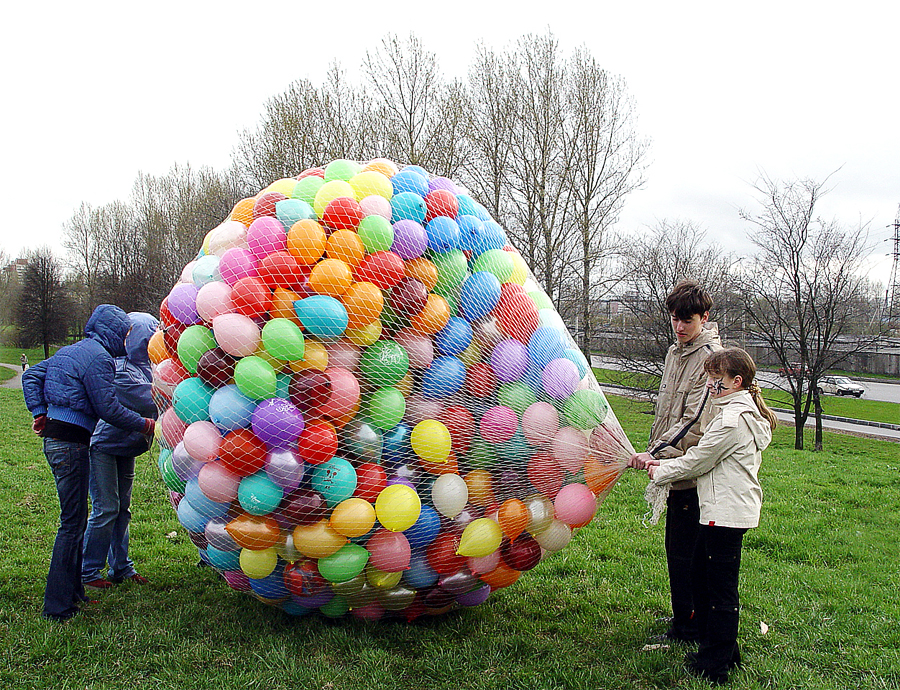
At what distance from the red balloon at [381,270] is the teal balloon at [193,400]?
995 mm

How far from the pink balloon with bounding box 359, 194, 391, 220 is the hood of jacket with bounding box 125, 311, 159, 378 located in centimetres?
185

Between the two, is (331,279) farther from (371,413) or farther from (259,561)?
(259,561)

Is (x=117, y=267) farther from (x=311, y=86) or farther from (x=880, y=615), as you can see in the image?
(x=880, y=615)

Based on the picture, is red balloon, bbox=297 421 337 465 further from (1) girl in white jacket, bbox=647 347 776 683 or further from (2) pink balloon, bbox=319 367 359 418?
(1) girl in white jacket, bbox=647 347 776 683

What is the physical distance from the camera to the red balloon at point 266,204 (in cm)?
365

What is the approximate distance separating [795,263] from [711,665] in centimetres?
1523

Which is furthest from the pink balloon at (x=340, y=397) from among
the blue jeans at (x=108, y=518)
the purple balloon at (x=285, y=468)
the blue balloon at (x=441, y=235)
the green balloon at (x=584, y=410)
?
the blue jeans at (x=108, y=518)

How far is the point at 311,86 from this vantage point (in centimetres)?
1956

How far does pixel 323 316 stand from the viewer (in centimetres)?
313

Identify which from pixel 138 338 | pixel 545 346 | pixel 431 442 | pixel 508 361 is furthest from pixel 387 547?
pixel 138 338

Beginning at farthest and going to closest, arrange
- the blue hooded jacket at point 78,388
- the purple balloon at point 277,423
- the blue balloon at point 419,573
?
the blue hooded jacket at point 78,388, the blue balloon at point 419,573, the purple balloon at point 277,423

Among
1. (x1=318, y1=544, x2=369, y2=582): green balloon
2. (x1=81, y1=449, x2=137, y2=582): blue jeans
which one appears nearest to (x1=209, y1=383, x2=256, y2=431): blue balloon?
(x1=318, y1=544, x2=369, y2=582): green balloon

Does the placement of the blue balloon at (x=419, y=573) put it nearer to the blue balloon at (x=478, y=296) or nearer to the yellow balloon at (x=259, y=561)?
the yellow balloon at (x=259, y=561)

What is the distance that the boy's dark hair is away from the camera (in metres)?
3.61
